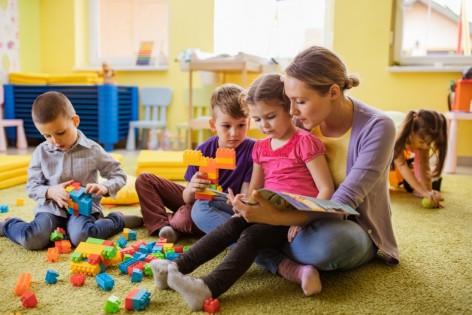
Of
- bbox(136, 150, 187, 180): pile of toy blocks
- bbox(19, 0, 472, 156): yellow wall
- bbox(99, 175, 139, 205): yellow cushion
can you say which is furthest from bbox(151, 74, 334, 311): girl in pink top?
bbox(19, 0, 472, 156): yellow wall

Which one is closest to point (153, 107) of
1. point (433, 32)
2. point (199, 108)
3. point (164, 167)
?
point (199, 108)

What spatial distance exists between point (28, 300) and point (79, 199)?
484 mm

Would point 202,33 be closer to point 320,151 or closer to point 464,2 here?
point 464,2

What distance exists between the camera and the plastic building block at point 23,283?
107cm

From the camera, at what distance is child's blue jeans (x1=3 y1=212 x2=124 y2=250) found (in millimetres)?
1423

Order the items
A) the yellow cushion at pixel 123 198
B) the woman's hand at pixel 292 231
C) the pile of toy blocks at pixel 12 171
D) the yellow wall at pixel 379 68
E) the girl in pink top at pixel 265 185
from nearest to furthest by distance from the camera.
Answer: the girl in pink top at pixel 265 185 < the woman's hand at pixel 292 231 < the yellow cushion at pixel 123 198 < the pile of toy blocks at pixel 12 171 < the yellow wall at pixel 379 68

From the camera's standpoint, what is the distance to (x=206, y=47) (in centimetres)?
407

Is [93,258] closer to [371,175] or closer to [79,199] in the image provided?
[79,199]

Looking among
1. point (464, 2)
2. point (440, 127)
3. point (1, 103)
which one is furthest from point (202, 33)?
point (440, 127)

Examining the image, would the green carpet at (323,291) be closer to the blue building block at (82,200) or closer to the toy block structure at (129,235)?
the toy block structure at (129,235)

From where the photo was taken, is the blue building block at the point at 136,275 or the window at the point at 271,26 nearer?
the blue building block at the point at 136,275

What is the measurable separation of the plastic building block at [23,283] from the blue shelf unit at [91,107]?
288cm

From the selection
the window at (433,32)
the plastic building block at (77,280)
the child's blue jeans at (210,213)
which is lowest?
the plastic building block at (77,280)

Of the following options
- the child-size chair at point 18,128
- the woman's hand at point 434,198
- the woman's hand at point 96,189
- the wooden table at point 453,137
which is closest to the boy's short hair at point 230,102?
the woman's hand at point 96,189
